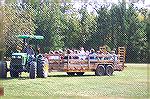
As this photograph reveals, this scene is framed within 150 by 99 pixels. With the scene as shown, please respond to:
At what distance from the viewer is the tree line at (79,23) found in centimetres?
1030

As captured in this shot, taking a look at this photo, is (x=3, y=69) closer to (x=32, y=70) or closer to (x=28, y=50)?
(x=32, y=70)

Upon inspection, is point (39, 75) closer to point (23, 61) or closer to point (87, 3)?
point (23, 61)

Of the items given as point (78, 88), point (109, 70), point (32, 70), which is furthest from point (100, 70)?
point (78, 88)

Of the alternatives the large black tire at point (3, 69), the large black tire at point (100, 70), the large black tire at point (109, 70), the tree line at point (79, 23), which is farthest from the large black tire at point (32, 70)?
the large black tire at point (109, 70)

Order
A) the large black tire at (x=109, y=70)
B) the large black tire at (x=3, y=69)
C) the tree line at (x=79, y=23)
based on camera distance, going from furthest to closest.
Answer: the large black tire at (x=109, y=70) < the large black tire at (x=3, y=69) < the tree line at (x=79, y=23)

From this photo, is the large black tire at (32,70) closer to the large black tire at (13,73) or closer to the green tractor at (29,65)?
the green tractor at (29,65)

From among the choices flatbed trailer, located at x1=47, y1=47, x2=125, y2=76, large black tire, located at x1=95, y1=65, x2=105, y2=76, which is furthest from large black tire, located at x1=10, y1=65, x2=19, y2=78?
large black tire, located at x1=95, y1=65, x2=105, y2=76

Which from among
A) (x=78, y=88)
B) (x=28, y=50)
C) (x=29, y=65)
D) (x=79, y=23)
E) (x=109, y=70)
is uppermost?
(x=79, y=23)

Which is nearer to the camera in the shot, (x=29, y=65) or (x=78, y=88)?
(x=78, y=88)

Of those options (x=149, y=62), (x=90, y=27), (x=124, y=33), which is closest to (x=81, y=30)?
(x=90, y=27)

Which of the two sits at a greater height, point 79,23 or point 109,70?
point 79,23

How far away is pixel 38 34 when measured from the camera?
10.7 meters

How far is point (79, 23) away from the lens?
10.4 metres

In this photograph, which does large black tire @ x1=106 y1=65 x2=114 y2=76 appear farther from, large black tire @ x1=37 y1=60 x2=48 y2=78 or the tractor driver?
the tractor driver
